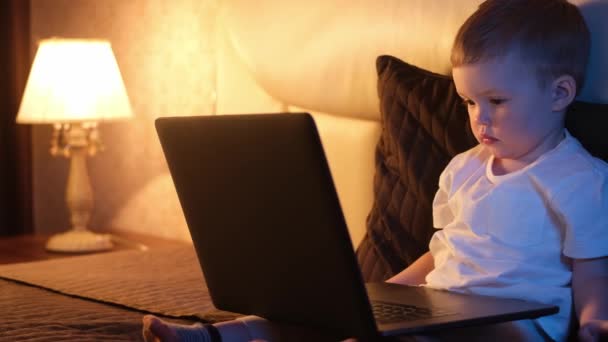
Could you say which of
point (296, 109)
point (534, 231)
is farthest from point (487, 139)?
point (296, 109)

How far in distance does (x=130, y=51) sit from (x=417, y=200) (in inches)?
64.0

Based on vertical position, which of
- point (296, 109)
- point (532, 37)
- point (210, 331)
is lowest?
point (210, 331)

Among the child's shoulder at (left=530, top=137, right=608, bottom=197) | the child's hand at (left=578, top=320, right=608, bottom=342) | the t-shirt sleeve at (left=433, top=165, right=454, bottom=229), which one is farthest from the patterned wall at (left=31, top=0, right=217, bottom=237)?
the child's hand at (left=578, top=320, right=608, bottom=342)

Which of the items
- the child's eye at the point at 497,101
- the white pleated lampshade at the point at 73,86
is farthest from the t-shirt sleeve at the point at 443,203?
the white pleated lampshade at the point at 73,86

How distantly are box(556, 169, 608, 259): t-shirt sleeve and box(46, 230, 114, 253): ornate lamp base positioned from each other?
1.66 m

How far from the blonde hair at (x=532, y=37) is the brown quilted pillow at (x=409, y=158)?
0.74ft

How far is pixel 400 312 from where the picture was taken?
122 cm

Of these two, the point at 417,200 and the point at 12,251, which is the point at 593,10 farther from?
the point at 12,251

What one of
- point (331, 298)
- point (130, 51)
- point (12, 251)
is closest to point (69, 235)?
point (12, 251)

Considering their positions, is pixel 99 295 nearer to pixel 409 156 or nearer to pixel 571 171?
pixel 409 156

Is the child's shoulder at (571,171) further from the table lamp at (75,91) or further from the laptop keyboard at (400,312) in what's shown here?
the table lamp at (75,91)

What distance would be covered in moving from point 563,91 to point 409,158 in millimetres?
360

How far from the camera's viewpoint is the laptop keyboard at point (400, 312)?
1179 mm

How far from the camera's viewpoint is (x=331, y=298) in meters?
1.16
